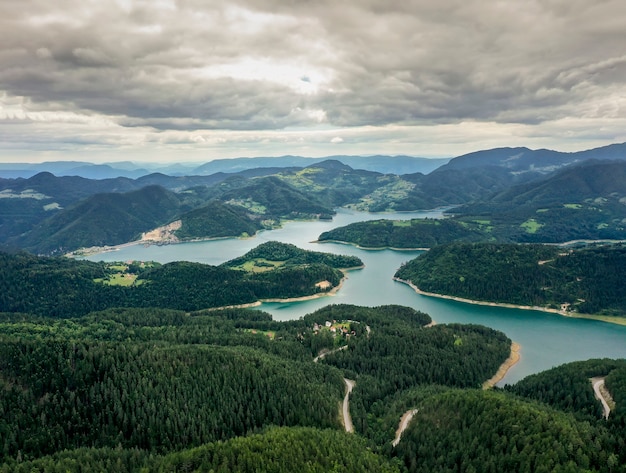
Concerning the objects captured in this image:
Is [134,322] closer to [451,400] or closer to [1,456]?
[1,456]

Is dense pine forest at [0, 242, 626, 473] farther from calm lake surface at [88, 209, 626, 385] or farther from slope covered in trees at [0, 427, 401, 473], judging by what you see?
calm lake surface at [88, 209, 626, 385]

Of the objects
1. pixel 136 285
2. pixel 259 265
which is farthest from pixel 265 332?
pixel 259 265

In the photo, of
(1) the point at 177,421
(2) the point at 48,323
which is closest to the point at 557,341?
(1) the point at 177,421

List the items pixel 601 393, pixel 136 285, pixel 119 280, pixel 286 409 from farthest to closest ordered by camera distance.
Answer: pixel 119 280, pixel 136 285, pixel 601 393, pixel 286 409

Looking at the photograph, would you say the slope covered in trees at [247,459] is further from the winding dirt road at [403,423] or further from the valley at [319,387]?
the winding dirt road at [403,423]

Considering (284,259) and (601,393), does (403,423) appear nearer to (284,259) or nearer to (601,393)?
(601,393)
